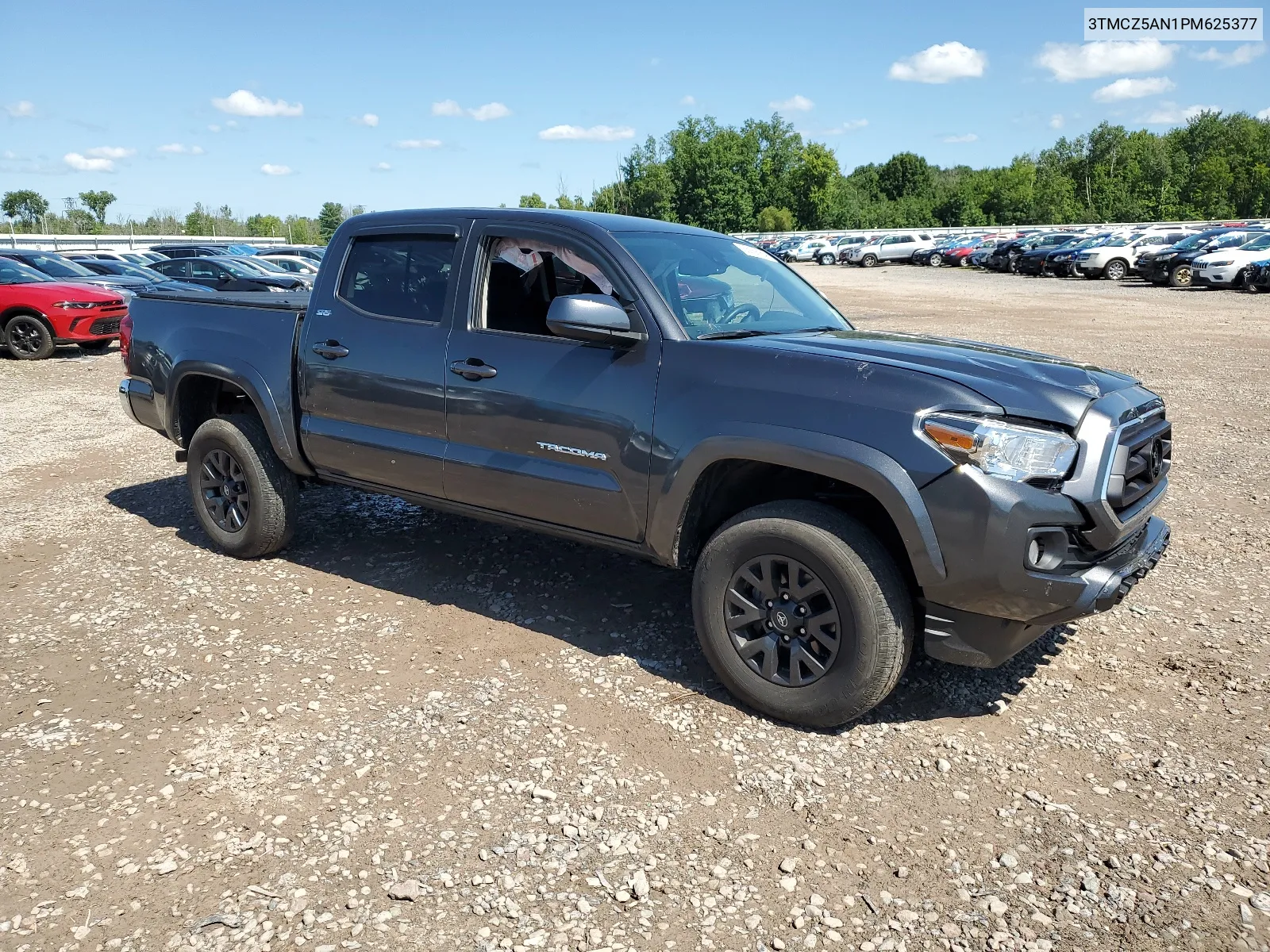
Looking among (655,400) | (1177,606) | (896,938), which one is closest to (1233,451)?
(1177,606)

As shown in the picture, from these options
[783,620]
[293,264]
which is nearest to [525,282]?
[783,620]

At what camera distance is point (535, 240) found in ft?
14.8

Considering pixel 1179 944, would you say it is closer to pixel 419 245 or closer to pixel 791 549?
pixel 791 549

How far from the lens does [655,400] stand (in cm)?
390

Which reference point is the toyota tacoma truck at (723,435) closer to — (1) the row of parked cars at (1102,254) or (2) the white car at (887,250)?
(1) the row of parked cars at (1102,254)

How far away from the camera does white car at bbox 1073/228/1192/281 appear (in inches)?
1366

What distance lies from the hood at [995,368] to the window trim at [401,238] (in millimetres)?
1509

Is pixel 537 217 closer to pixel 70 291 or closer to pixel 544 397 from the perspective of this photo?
pixel 544 397

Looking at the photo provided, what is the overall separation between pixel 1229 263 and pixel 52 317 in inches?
1120

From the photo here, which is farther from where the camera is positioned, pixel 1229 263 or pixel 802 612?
pixel 1229 263

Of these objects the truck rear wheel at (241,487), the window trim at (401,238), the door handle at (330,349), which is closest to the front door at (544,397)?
the window trim at (401,238)

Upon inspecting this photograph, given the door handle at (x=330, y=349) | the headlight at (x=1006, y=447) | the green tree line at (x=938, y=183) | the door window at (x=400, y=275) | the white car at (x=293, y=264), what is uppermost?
the green tree line at (x=938, y=183)

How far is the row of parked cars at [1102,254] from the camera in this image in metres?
27.5

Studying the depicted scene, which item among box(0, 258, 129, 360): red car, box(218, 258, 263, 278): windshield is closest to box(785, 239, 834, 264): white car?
box(218, 258, 263, 278): windshield
